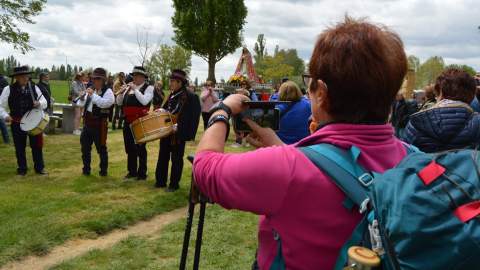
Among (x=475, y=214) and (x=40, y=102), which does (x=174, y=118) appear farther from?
(x=475, y=214)

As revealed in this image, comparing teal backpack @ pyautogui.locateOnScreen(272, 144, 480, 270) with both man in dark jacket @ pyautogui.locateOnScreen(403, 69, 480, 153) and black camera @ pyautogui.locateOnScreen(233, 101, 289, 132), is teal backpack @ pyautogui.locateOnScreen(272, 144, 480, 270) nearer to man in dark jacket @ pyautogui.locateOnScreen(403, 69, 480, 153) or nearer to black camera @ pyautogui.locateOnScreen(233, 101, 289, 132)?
black camera @ pyautogui.locateOnScreen(233, 101, 289, 132)

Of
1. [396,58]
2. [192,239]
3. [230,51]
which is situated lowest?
[192,239]

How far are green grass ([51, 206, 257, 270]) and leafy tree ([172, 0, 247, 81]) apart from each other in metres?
35.1

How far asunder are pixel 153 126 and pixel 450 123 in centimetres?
497

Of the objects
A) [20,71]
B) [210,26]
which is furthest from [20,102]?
[210,26]

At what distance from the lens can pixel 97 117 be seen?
871cm

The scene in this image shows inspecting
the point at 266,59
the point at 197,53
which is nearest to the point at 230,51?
the point at 197,53

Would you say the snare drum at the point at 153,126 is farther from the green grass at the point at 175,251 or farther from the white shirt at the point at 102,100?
the green grass at the point at 175,251

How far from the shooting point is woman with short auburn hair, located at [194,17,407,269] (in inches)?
56.4

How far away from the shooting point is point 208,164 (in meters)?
1.54

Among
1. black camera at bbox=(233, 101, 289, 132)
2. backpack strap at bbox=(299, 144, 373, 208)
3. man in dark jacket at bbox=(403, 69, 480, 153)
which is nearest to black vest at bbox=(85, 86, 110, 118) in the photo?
man in dark jacket at bbox=(403, 69, 480, 153)

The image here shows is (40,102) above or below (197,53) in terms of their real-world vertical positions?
below

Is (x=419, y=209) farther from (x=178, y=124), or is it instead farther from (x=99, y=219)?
(x=178, y=124)

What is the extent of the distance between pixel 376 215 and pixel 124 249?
4429mm
